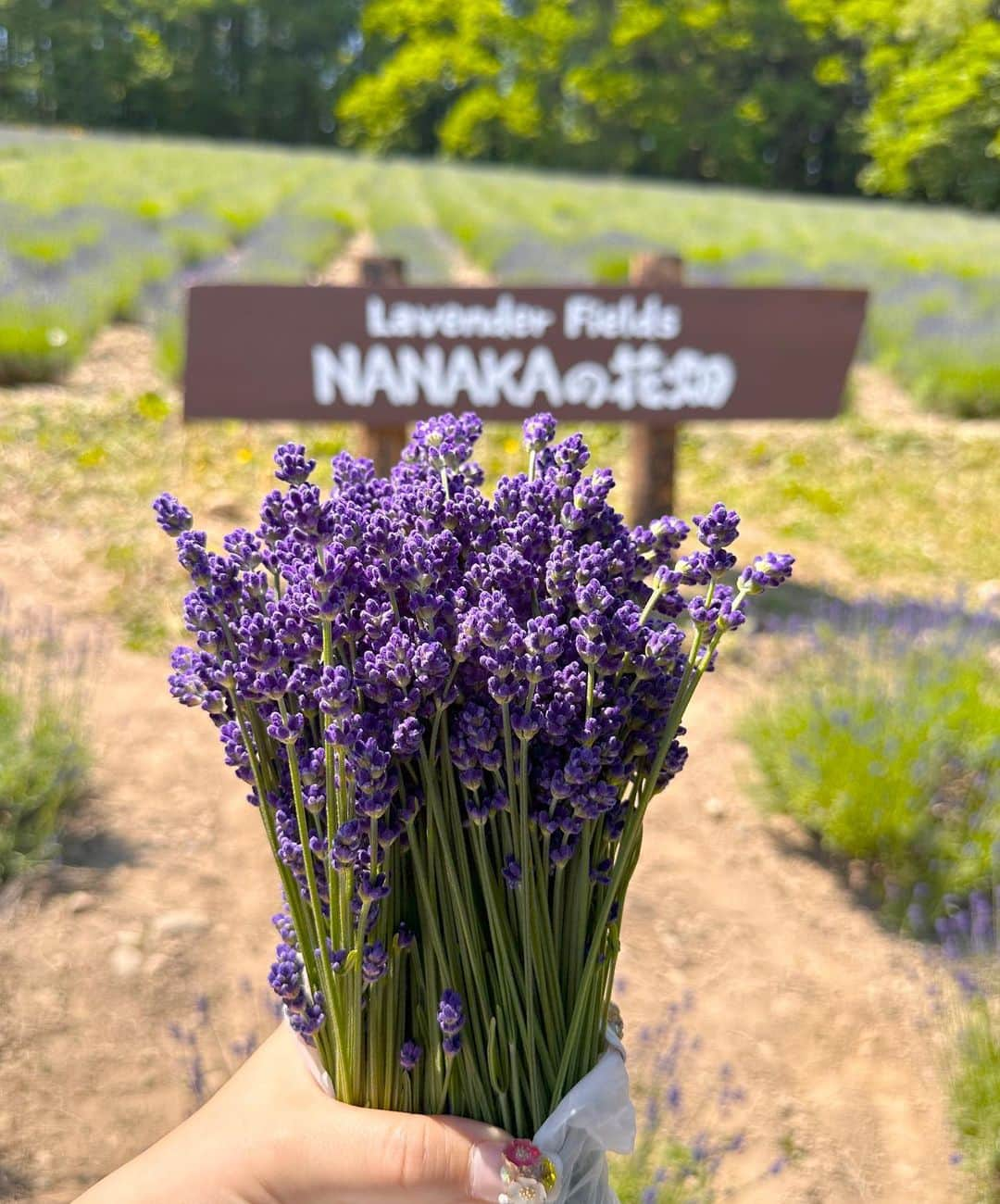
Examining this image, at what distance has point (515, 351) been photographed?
388 centimetres

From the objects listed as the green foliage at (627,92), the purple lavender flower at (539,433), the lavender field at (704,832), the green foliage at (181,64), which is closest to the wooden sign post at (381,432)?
the lavender field at (704,832)

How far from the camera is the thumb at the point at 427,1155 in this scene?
0.94 metres

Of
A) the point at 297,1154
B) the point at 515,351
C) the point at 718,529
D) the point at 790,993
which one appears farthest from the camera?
the point at 515,351

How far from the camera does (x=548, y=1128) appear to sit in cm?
96

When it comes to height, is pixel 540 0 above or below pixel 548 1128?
above

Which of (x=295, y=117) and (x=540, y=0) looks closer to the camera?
(x=540, y=0)

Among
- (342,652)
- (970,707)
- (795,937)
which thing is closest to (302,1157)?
(342,652)

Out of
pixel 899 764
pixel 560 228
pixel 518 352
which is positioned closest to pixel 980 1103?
pixel 899 764

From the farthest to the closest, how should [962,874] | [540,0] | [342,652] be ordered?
1. [540,0]
2. [962,874]
3. [342,652]

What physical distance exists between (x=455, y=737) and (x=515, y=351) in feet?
10.3

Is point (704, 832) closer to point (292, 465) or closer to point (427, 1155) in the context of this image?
point (427, 1155)

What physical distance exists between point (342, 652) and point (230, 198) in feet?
45.8

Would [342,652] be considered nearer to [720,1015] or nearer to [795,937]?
[720,1015]

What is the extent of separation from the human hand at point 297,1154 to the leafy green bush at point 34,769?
5.33 ft
